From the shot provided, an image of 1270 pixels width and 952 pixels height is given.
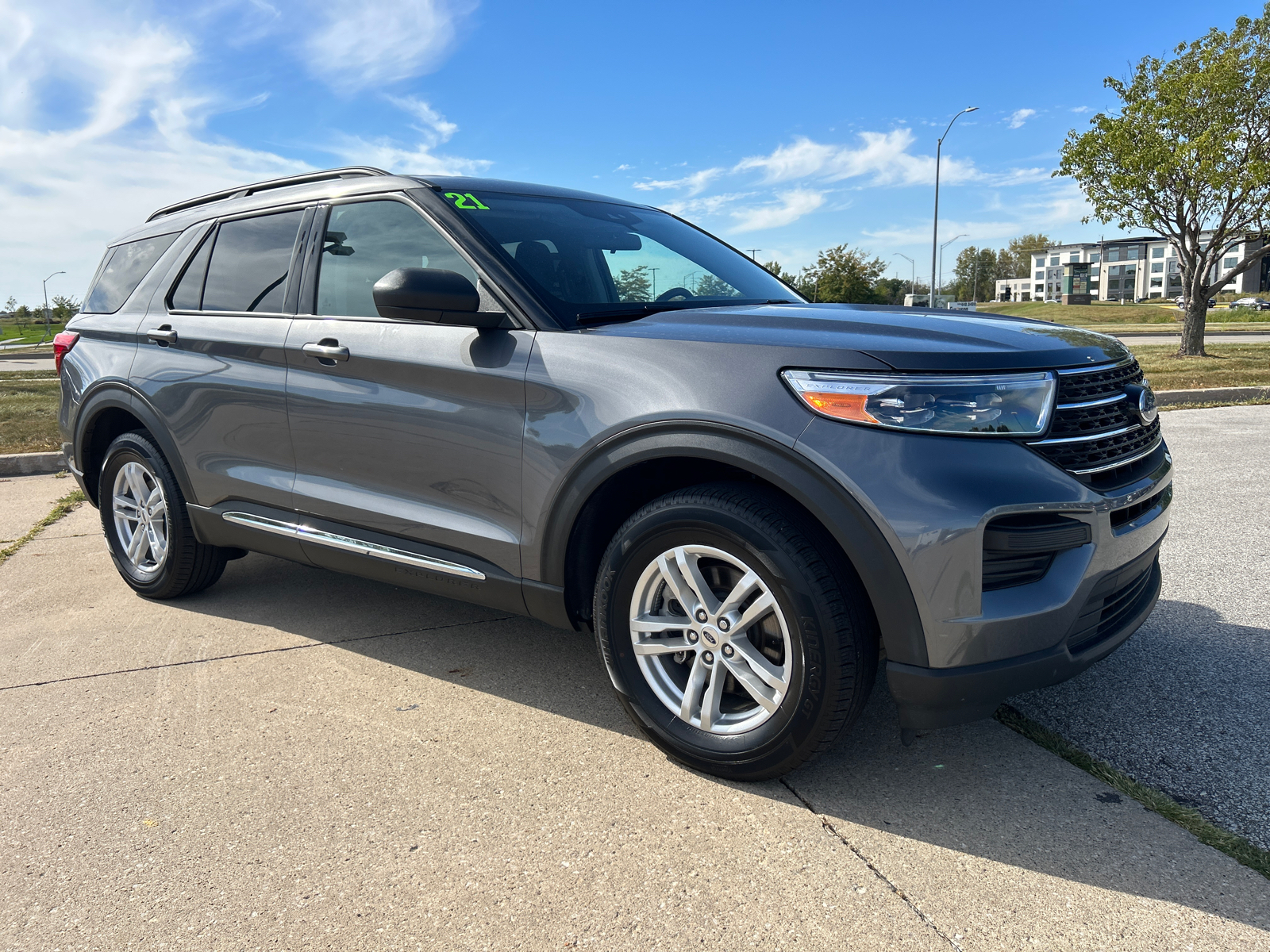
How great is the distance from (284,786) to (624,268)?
208cm

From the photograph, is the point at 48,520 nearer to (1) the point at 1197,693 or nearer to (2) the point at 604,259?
(2) the point at 604,259

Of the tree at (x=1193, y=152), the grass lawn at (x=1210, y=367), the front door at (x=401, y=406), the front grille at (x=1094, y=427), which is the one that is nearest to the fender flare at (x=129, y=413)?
the front door at (x=401, y=406)

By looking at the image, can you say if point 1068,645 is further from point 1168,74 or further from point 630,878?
point 1168,74

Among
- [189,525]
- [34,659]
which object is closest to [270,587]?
[189,525]

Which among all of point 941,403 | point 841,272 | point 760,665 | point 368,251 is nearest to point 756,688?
point 760,665

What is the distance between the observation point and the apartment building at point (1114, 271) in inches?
4973

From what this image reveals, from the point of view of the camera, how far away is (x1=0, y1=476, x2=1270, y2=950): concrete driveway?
2.08m

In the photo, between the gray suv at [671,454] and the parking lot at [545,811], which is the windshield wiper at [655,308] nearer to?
the gray suv at [671,454]

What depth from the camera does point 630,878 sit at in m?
2.25

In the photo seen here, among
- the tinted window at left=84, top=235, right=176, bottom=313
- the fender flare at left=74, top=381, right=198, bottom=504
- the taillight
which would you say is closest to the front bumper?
the fender flare at left=74, top=381, right=198, bottom=504

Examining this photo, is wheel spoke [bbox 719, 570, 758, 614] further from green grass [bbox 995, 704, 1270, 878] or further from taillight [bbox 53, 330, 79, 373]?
taillight [bbox 53, 330, 79, 373]

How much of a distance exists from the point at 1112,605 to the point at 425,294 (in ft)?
7.08

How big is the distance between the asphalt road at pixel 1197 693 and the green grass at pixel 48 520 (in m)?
5.55

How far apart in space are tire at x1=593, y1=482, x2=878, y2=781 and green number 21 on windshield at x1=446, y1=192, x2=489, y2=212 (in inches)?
53.3
